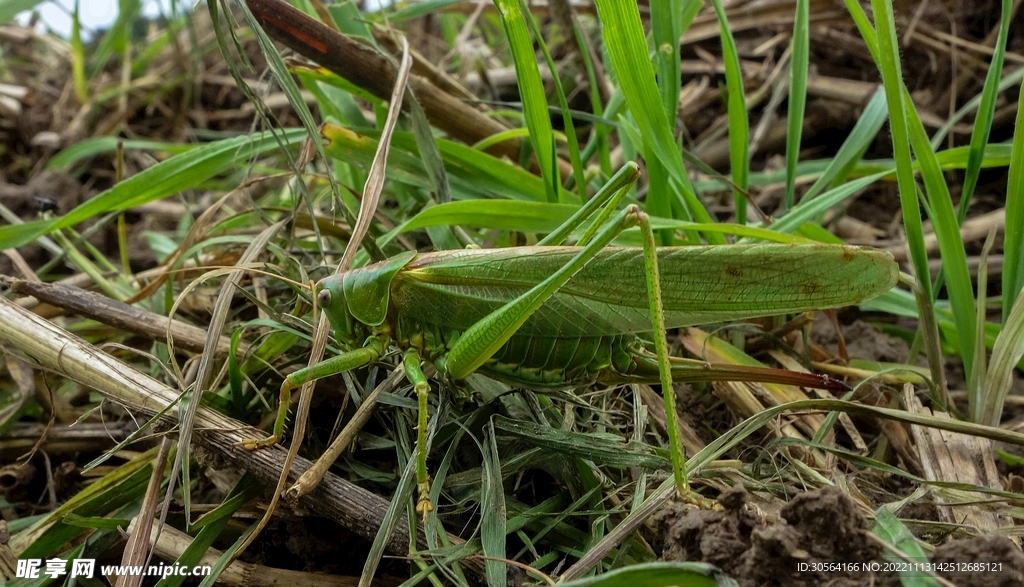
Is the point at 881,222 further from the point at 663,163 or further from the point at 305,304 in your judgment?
the point at 305,304

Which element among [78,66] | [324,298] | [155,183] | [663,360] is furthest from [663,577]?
[78,66]

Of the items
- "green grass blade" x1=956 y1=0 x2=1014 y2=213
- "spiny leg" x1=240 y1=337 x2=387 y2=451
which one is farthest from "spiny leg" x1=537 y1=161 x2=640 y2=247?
"green grass blade" x1=956 y1=0 x2=1014 y2=213

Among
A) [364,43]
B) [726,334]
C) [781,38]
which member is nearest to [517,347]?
[726,334]

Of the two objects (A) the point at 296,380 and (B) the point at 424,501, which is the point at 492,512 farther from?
(A) the point at 296,380

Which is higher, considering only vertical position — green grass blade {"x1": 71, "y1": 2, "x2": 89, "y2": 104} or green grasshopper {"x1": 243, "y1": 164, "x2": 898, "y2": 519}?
green grass blade {"x1": 71, "y1": 2, "x2": 89, "y2": 104}

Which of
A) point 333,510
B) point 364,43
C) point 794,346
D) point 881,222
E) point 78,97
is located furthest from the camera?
point 78,97

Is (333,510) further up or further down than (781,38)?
further down

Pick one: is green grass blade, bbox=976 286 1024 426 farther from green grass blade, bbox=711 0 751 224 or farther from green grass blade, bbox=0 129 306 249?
green grass blade, bbox=0 129 306 249
